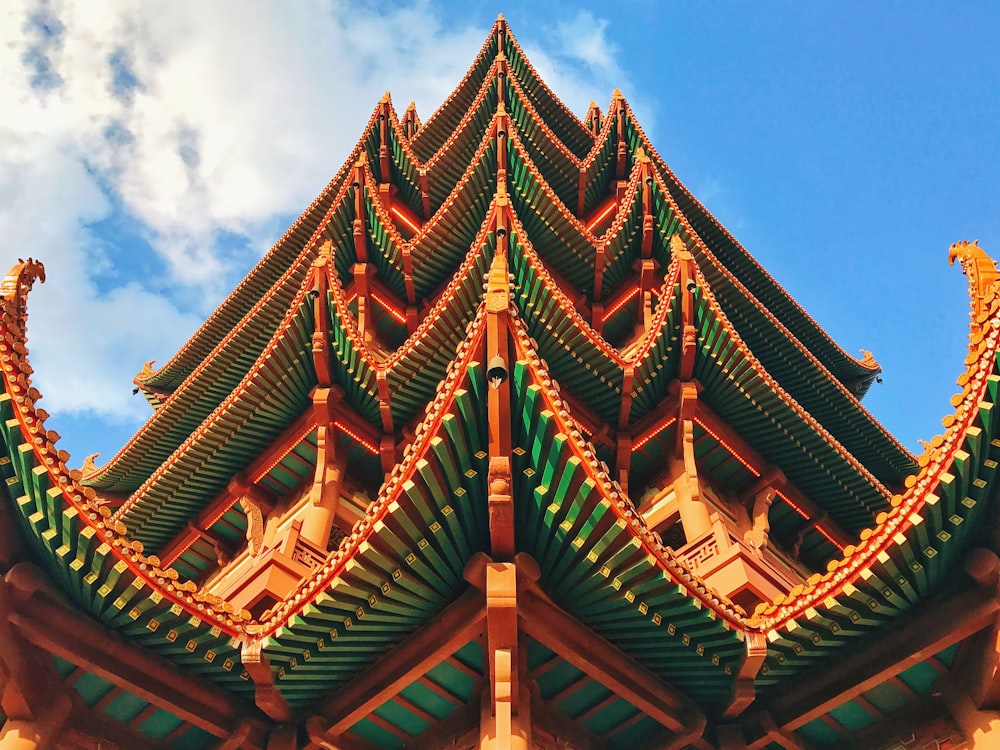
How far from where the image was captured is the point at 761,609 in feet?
25.1

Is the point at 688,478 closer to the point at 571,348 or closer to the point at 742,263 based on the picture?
the point at 571,348

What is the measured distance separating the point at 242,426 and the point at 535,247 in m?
6.71

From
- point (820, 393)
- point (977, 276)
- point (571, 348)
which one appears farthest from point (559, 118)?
point (977, 276)

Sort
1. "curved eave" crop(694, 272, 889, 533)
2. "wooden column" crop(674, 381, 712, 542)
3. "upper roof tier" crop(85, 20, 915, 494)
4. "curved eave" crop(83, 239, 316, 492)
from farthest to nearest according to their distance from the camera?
"upper roof tier" crop(85, 20, 915, 494) → "curved eave" crop(83, 239, 316, 492) → "curved eave" crop(694, 272, 889, 533) → "wooden column" crop(674, 381, 712, 542)

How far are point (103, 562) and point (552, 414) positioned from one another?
3.55m

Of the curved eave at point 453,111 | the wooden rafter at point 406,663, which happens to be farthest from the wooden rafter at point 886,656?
the curved eave at point 453,111

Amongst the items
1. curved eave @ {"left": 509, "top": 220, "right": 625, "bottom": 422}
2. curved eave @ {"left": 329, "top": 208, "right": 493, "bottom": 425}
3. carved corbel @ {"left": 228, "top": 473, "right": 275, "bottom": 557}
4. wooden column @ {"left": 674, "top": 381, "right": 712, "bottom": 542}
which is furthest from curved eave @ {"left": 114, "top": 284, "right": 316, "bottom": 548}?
wooden column @ {"left": 674, "top": 381, "right": 712, "bottom": 542}

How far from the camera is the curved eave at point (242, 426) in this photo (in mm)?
13797

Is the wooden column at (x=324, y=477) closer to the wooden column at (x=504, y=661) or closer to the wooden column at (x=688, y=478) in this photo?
the wooden column at (x=688, y=478)

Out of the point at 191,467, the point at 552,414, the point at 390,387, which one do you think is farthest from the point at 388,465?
the point at 552,414

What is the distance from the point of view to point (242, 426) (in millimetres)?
13953

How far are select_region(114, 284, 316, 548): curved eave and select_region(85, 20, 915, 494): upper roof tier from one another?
1.85m

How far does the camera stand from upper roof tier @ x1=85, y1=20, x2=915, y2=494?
677 inches

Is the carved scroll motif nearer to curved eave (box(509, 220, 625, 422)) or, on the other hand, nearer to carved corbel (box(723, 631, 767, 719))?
curved eave (box(509, 220, 625, 422))
